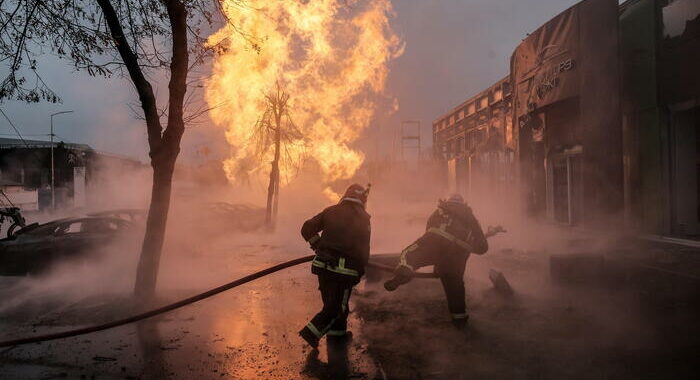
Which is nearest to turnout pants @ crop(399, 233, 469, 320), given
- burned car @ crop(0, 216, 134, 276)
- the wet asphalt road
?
the wet asphalt road

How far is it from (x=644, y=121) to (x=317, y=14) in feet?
37.5

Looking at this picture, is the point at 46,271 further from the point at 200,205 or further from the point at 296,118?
the point at 296,118

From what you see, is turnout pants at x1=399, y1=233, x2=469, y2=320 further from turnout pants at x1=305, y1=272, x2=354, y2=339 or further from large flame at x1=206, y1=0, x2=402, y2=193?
large flame at x1=206, y1=0, x2=402, y2=193

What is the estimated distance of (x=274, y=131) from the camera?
18.6 meters

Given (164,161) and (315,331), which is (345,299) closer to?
(315,331)

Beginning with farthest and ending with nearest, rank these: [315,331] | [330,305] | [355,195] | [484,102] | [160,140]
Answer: [484,102] → [160,140] → [355,195] → [330,305] → [315,331]

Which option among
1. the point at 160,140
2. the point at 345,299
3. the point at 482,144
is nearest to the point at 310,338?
the point at 345,299

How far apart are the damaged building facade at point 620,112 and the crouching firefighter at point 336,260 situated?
7.06 meters

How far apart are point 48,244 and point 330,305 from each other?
743 centimetres

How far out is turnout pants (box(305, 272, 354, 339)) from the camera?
4891 mm

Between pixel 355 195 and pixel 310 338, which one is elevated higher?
pixel 355 195

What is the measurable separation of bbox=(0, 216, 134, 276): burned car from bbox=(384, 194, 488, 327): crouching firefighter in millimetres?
7275

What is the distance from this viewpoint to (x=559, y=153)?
13.0 m

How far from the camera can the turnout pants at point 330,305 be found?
16.0 feet
